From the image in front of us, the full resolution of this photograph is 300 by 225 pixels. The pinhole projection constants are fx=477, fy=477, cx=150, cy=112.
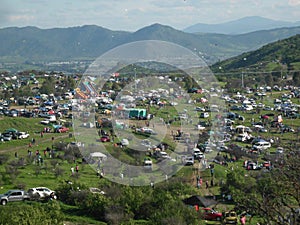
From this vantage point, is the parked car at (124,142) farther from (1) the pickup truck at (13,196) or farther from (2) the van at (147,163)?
A: (1) the pickup truck at (13,196)

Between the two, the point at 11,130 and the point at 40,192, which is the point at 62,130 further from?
the point at 40,192

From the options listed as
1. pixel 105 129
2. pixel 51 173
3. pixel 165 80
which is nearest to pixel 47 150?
pixel 51 173

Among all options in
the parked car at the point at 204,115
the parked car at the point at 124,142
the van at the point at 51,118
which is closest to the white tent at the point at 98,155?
the parked car at the point at 124,142

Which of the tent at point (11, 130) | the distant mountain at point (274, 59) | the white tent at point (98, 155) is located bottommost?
the tent at point (11, 130)

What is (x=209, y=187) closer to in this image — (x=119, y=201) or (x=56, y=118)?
(x=119, y=201)

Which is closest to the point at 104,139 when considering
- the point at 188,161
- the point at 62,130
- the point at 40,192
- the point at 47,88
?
the point at 188,161

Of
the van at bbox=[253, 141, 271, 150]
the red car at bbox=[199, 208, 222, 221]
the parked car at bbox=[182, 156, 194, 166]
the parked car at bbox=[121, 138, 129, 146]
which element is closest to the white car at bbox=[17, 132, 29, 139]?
the parked car at bbox=[121, 138, 129, 146]

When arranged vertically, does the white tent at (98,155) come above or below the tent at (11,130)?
above
